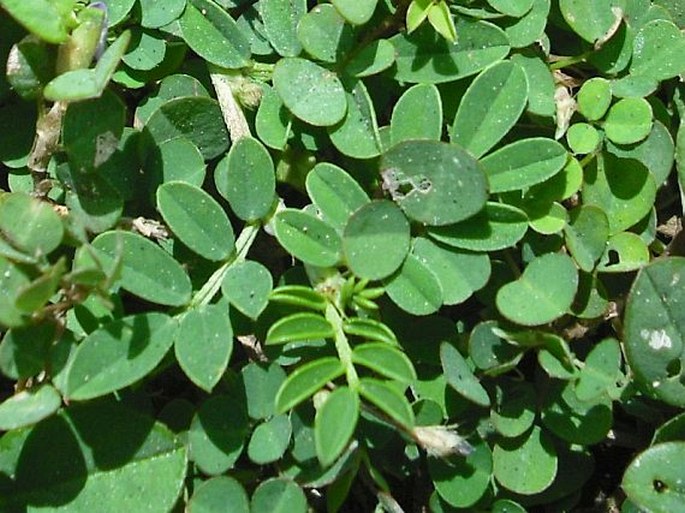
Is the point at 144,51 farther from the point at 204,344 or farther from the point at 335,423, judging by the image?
the point at 335,423

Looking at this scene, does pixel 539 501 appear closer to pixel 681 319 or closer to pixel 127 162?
pixel 681 319

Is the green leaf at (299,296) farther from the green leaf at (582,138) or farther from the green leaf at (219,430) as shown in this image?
the green leaf at (582,138)

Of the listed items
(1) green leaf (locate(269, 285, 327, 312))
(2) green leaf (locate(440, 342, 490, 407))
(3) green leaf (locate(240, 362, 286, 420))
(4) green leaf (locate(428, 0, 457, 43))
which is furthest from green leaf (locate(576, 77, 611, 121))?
(3) green leaf (locate(240, 362, 286, 420))

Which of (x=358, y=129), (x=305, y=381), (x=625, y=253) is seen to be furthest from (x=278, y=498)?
(x=625, y=253)

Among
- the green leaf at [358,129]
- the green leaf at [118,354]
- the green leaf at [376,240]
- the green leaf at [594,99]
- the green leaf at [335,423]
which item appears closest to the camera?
the green leaf at [335,423]

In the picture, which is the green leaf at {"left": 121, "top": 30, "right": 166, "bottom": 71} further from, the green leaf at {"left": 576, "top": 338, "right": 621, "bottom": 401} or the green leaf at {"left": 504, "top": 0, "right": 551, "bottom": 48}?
the green leaf at {"left": 576, "top": 338, "right": 621, "bottom": 401}

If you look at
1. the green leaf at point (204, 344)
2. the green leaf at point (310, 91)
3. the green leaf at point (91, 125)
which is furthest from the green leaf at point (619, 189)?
the green leaf at point (91, 125)

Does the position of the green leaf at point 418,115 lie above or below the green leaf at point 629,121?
above
